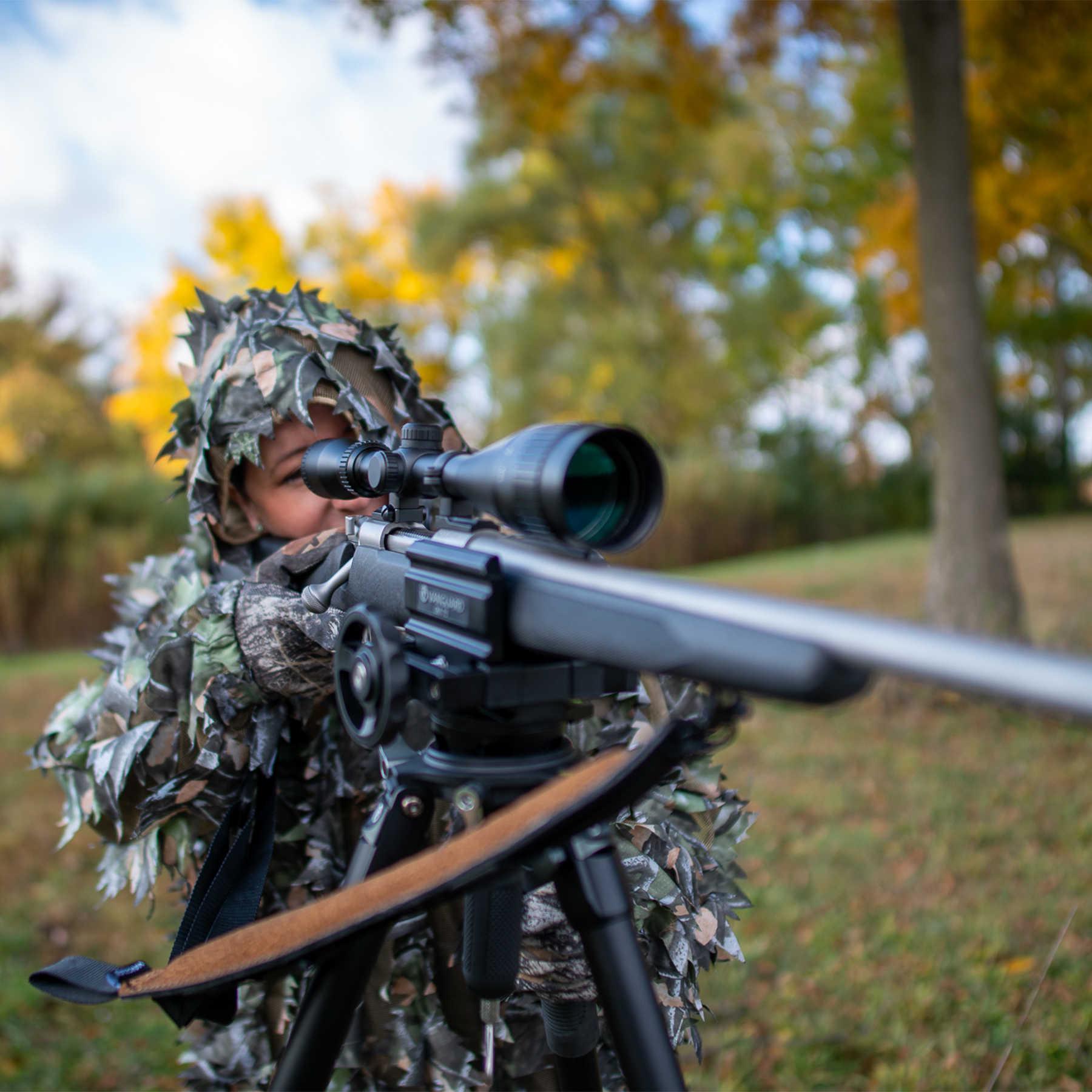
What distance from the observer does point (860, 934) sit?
141 inches

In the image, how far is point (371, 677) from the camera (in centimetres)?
121

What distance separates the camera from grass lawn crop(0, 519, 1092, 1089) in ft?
9.57

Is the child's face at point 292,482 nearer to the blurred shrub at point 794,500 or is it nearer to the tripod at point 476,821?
the tripod at point 476,821

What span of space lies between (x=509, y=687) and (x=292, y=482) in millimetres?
1126

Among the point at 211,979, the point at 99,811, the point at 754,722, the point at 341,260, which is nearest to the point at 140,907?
the point at 99,811

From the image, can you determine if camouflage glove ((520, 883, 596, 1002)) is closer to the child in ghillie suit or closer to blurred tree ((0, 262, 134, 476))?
the child in ghillie suit

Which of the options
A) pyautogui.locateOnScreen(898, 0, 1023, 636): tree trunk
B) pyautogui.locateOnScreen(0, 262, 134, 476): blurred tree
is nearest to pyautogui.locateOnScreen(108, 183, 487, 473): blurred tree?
pyautogui.locateOnScreen(0, 262, 134, 476): blurred tree

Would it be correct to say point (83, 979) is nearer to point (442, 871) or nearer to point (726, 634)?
point (442, 871)

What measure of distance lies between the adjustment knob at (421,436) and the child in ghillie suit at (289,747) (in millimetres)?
303

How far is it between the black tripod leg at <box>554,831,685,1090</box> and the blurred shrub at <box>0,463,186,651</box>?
11.1 m

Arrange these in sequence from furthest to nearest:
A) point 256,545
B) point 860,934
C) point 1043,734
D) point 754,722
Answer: point 754,722 < point 1043,734 < point 860,934 < point 256,545

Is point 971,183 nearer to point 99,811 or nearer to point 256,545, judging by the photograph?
point 256,545

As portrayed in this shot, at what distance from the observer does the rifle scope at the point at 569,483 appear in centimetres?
109

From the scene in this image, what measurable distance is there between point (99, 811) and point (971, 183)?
247 inches
